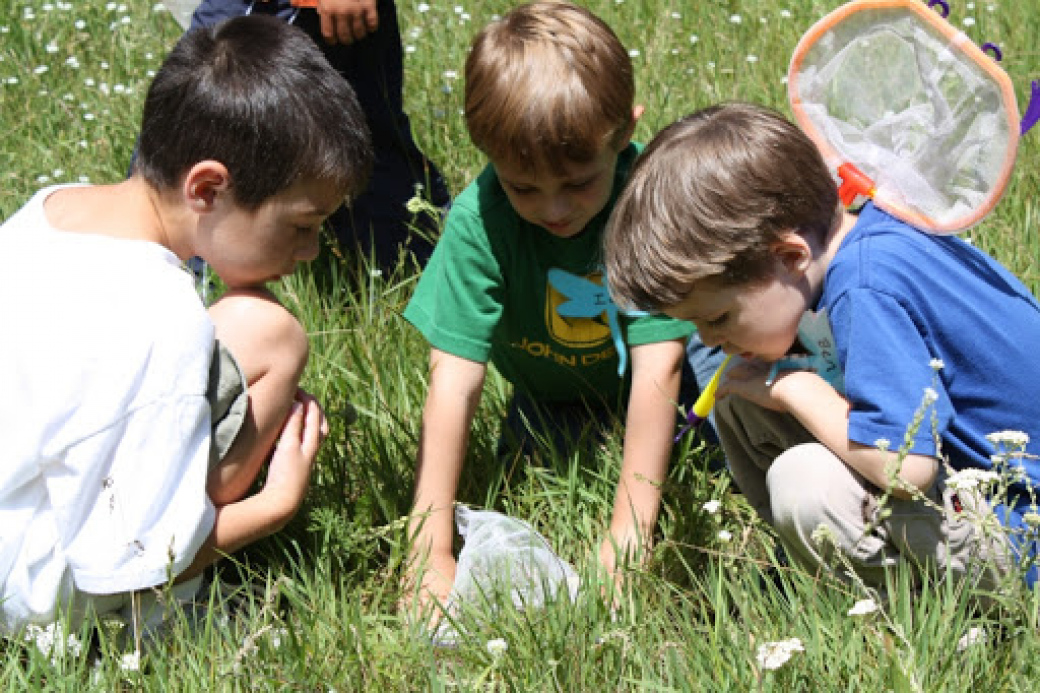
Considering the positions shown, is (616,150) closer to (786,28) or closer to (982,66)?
(982,66)

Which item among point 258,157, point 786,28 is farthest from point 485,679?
Answer: point 786,28

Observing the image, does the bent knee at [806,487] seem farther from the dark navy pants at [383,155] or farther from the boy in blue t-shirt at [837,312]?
the dark navy pants at [383,155]

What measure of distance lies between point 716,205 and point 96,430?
1.00 m

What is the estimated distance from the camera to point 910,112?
2.21 metres

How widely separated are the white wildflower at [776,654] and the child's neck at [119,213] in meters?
1.21

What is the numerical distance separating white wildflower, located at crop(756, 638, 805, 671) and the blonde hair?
1061mm

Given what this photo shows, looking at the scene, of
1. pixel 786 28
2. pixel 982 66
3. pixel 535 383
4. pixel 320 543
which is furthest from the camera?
pixel 786 28

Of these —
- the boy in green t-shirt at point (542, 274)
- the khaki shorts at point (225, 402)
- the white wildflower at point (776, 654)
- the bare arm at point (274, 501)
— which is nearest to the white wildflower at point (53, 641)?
the bare arm at point (274, 501)

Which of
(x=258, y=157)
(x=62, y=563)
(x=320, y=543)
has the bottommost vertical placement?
(x=320, y=543)

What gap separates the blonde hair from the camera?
8.05 feet

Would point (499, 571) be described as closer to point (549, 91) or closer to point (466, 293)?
point (466, 293)

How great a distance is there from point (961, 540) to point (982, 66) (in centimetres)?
74

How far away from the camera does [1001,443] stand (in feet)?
6.98

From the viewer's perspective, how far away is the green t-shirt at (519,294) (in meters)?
2.70
